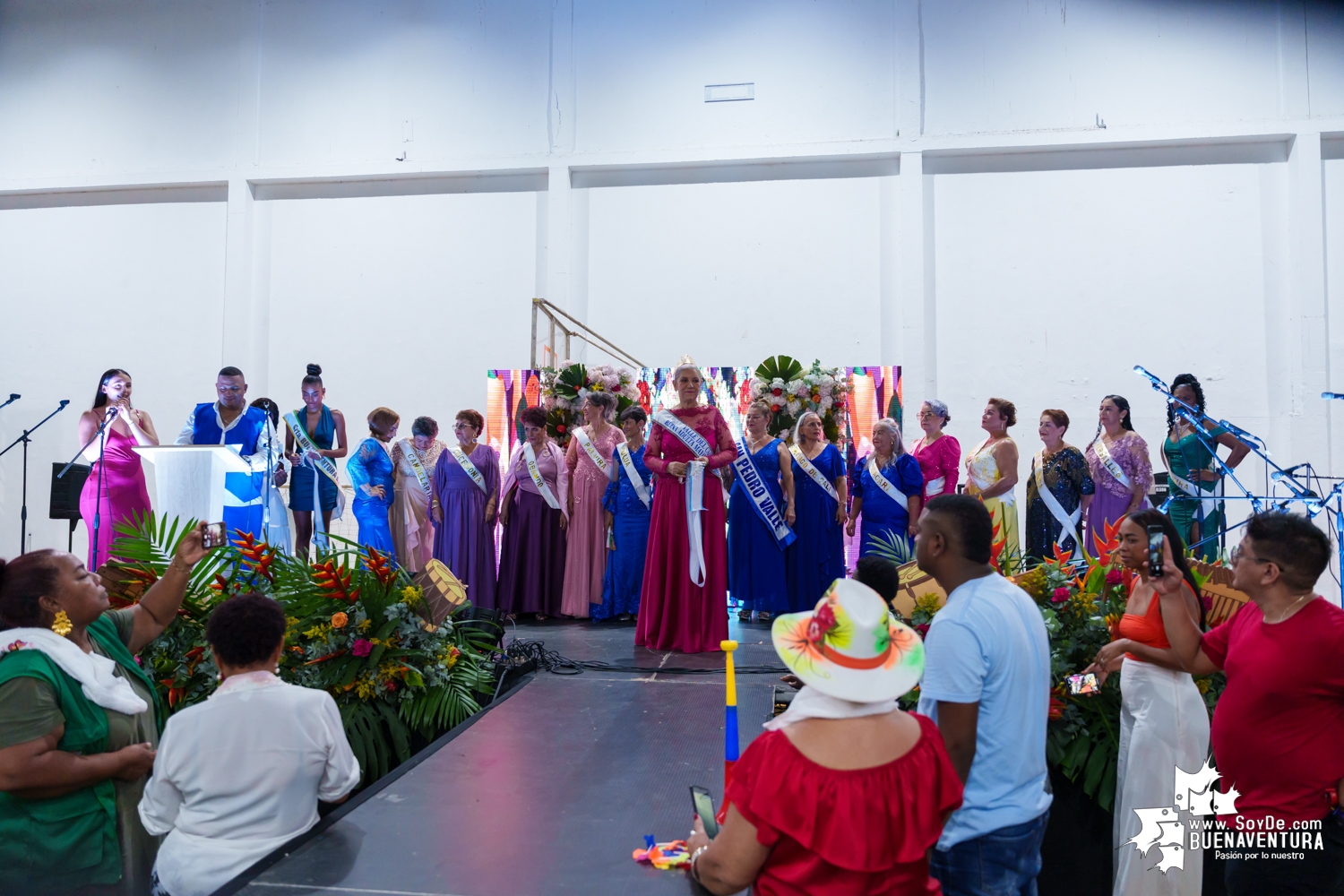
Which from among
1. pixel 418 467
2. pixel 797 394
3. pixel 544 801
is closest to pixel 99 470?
pixel 418 467

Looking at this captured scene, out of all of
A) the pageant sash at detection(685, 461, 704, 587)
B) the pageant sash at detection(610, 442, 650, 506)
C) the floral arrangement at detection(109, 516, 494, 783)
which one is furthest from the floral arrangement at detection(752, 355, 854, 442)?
the floral arrangement at detection(109, 516, 494, 783)

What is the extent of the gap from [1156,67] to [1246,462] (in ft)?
11.9

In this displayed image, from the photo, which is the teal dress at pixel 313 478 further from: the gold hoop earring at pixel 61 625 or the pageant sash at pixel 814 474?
the gold hoop earring at pixel 61 625

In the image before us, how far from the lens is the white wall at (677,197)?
8891 millimetres

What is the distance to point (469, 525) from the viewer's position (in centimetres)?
705

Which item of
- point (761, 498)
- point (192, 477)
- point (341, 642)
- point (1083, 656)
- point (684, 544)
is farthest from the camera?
point (761, 498)

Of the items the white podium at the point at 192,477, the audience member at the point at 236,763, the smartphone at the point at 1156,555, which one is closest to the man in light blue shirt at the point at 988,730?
the smartphone at the point at 1156,555

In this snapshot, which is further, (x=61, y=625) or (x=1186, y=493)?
(x=1186, y=493)

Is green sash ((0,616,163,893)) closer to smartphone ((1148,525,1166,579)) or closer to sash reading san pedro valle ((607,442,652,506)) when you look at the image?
smartphone ((1148,525,1166,579))

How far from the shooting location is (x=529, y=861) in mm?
2467

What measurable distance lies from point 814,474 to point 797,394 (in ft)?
2.03

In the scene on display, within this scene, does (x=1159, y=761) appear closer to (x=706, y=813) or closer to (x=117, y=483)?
(x=706, y=813)
